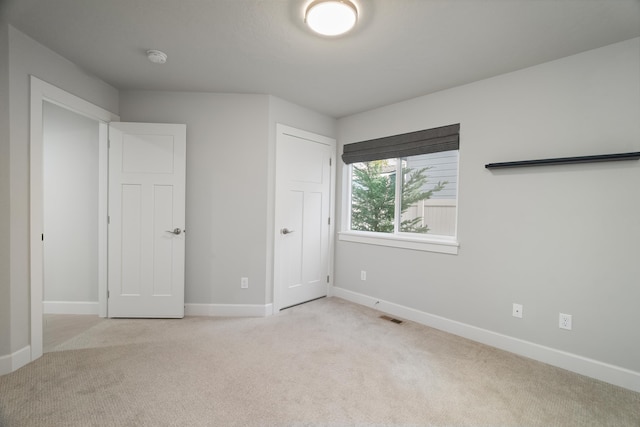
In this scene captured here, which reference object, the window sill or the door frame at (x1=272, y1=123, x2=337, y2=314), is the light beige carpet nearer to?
the door frame at (x1=272, y1=123, x2=337, y2=314)

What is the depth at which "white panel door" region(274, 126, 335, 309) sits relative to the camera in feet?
11.0

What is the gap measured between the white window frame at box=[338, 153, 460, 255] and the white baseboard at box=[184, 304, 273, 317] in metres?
1.42

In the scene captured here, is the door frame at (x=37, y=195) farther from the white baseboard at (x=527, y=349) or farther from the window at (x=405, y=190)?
the white baseboard at (x=527, y=349)

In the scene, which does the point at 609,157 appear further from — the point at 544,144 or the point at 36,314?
the point at 36,314

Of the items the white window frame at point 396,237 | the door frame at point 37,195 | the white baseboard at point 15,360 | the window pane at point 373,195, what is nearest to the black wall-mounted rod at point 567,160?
the white window frame at point 396,237

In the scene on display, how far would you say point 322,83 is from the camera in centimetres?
281

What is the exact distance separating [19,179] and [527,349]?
4219 millimetres

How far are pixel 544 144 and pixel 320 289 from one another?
114 inches

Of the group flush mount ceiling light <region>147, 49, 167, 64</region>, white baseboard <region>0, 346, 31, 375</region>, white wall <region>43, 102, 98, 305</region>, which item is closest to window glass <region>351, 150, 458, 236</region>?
flush mount ceiling light <region>147, 49, 167, 64</region>

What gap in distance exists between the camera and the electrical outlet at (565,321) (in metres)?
2.22

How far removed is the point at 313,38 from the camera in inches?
80.8

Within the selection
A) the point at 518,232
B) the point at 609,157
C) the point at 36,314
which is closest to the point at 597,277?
Answer: the point at 518,232

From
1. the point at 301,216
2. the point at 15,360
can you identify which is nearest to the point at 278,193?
the point at 301,216

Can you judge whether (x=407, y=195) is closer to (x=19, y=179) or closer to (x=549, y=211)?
(x=549, y=211)
